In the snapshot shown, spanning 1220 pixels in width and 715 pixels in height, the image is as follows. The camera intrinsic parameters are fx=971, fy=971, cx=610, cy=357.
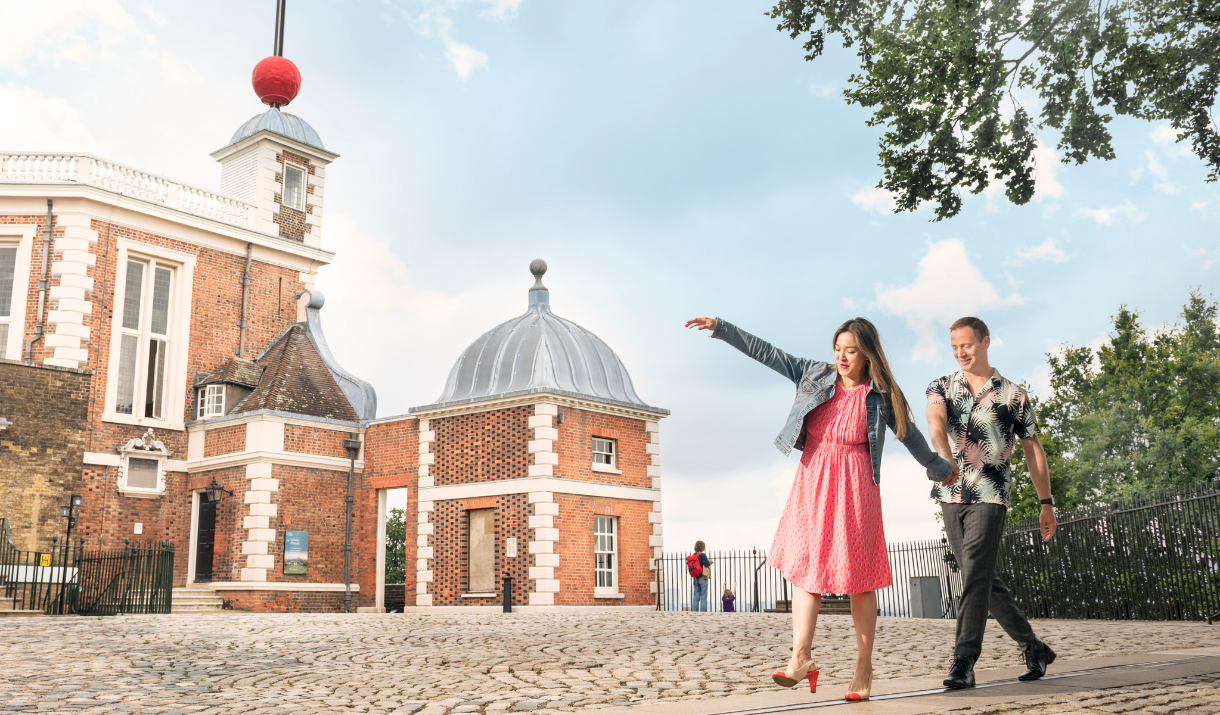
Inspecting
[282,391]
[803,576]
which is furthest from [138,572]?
[803,576]

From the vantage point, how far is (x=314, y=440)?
22703 millimetres

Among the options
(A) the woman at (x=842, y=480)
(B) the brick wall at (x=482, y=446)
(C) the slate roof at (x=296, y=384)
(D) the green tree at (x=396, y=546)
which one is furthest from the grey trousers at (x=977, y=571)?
(D) the green tree at (x=396, y=546)

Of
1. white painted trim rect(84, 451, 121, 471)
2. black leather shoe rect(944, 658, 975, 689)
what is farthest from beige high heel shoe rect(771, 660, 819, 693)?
white painted trim rect(84, 451, 121, 471)

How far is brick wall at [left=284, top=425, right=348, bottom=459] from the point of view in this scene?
22.3 meters

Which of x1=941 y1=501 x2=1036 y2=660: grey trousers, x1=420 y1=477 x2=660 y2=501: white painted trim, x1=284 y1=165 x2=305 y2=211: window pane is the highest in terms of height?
x1=284 y1=165 x2=305 y2=211: window pane

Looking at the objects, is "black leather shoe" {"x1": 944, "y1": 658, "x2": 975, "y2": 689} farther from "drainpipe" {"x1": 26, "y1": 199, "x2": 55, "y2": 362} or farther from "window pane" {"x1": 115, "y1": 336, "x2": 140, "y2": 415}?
"drainpipe" {"x1": 26, "y1": 199, "x2": 55, "y2": 362}

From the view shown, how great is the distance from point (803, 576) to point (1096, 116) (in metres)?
8.04

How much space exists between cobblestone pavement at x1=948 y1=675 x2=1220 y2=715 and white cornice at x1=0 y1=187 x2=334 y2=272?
77.9 feet

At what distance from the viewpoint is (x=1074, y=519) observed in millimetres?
14766

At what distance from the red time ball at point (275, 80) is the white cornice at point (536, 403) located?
11903 mm

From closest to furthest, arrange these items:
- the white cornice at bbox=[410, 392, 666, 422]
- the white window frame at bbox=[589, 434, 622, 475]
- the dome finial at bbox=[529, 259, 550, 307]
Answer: the white cornice at bbox=[410, 392, 666, 422] → the white window frame at bbox=[589, 434, 622, 475] → the dome finial at bbox=[529, 259, 550, 307]

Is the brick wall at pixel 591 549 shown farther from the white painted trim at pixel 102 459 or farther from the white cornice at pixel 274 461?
the white painted trim at pixel 102 459

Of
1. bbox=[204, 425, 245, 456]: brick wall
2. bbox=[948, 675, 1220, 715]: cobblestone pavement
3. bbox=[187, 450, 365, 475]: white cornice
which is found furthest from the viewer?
bbox=[204, 425, 245, 456]: brick wall

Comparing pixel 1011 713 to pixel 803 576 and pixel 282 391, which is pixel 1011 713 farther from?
pixel 282 391
